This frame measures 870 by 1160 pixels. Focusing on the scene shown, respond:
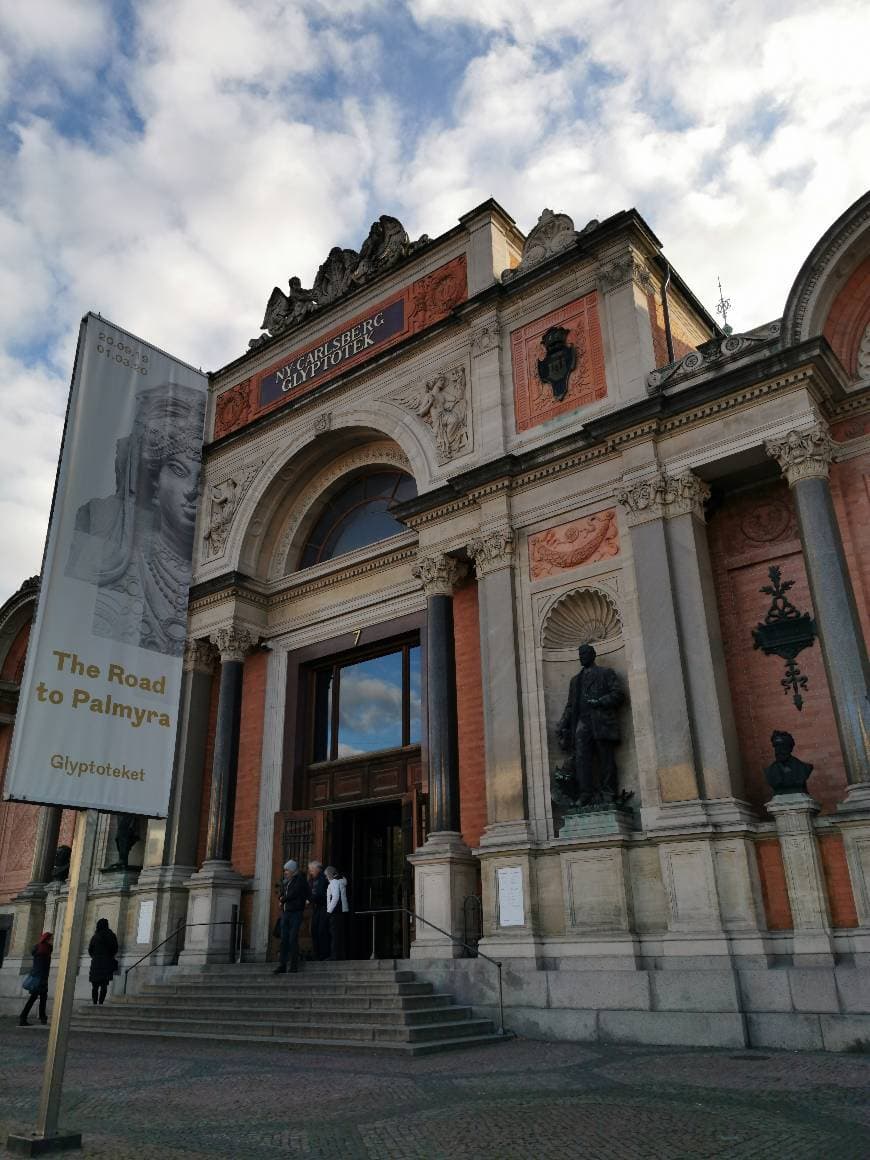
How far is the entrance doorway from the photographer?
546 inches

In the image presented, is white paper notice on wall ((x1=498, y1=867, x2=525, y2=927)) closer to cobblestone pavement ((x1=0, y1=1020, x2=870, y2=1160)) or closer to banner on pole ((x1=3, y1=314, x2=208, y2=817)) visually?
cobblestone pavement ((x1=0, y1=1020, x2=870, y2=1160))

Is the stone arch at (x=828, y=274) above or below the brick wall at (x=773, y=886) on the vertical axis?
above

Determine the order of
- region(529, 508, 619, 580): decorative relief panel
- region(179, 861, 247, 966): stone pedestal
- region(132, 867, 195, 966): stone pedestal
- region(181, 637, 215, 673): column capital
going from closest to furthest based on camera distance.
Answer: region(529, 508, 619, 580): decorative relief panel < region(179, 861, 247, 966): stone pedestal < region(132, 867, 195, 966): stone pedestal < region(181, 637, 215, 673): column capital

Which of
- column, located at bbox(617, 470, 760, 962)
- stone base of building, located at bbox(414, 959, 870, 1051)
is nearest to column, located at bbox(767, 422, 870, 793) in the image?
column, located at bbox(617, 470, 760, 962)

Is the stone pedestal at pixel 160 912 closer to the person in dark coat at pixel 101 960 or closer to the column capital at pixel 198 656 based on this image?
the person in dark coat at pixel 101 960

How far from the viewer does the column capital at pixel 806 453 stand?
34.8 ft

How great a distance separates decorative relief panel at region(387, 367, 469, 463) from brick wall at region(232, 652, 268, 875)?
212 inches

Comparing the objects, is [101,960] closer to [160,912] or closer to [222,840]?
[160,912]

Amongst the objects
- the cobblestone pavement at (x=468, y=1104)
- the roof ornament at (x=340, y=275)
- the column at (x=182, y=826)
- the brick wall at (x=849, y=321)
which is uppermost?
the roof ornament at (x=340, y=275)

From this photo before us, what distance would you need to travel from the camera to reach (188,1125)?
5562mm

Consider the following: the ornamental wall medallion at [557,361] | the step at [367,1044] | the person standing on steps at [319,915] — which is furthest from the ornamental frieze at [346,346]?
the step at [367,1044]

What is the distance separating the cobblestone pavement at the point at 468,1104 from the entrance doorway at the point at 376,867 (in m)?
4.93

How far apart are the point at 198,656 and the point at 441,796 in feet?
21.1

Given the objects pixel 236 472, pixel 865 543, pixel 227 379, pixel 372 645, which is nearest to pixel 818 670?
pixel 865 543
